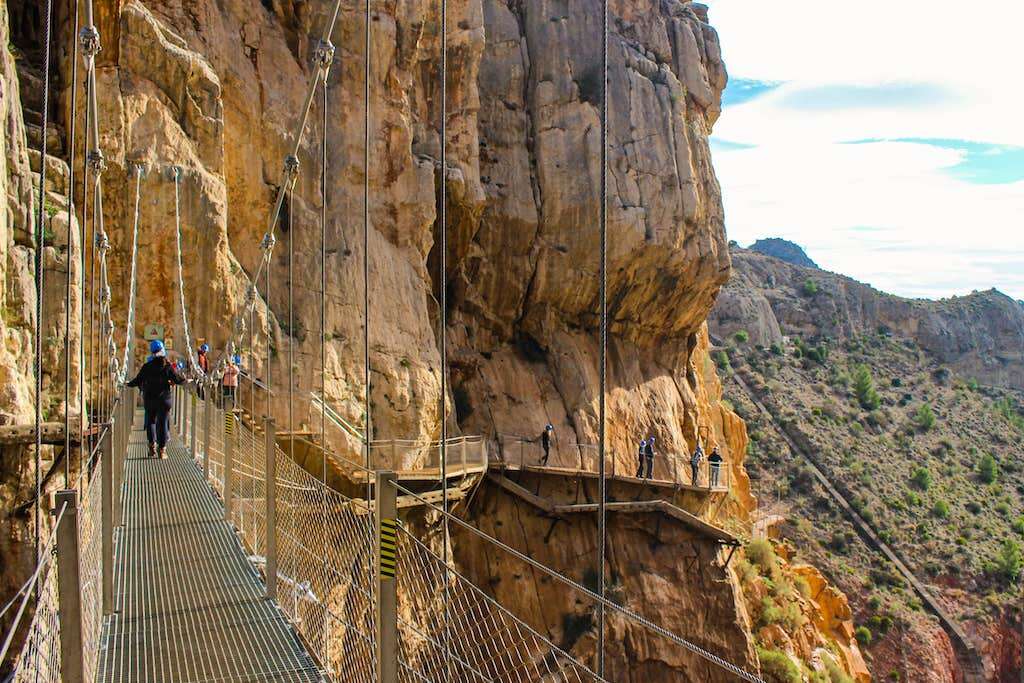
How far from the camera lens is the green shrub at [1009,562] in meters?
44.9

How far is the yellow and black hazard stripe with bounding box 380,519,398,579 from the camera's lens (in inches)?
147

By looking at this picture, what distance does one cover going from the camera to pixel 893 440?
57.1m

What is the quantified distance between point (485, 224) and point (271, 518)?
737 inches

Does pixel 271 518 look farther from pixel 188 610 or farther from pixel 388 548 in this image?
pixel 388 548

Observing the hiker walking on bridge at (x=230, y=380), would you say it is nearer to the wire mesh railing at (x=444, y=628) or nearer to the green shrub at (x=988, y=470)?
the wire mesh railing at (x=444, y=628)

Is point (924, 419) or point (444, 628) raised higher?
point (444, 628)

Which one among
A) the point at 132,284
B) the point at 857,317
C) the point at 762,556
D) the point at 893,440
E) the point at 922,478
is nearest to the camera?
the point at 132,284

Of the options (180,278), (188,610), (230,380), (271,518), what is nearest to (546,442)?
(180,278)

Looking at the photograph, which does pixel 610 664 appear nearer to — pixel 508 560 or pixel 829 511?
pixel 508 560

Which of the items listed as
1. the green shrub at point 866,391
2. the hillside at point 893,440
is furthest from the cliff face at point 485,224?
the green shrub at point 866,391

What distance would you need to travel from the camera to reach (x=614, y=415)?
2559 centimetres

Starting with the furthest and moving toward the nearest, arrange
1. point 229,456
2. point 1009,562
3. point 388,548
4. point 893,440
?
point 893,440, point 1009,562, point 229,456, point 388,548

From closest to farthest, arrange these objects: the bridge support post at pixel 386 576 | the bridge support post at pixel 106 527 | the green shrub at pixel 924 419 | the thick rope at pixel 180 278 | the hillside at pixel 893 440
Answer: the bridge support post at pixel 386 576, the bridge support post at pixel 106 527, the thick rope at pixel 180 278, the hillside at pixel 893 440, the green shrub at pixel 924 419

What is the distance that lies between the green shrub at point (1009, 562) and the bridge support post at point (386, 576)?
48.0 metres
